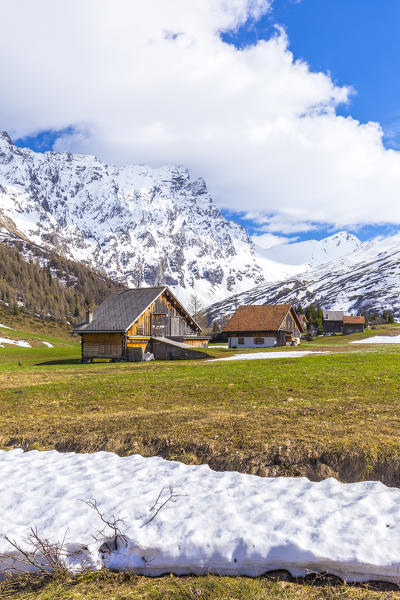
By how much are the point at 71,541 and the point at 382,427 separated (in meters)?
7.30

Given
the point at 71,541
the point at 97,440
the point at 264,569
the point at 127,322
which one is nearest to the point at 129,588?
the point at 71,541

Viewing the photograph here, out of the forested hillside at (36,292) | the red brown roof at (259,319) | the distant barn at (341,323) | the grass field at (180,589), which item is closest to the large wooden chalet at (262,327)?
the red brown roof at (259,319)

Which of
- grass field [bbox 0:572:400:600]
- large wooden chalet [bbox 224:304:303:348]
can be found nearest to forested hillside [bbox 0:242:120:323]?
large wooden chalet [bbox 224:304:303:348]

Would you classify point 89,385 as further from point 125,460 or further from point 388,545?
point 388,545

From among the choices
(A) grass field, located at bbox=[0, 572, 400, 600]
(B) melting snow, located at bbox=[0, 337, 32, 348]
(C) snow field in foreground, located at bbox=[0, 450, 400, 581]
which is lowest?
(A) grass field, located at bbox=[0, 572, 400, 600]

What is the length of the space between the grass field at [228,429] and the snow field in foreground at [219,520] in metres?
0.29

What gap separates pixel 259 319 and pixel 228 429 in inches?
2376

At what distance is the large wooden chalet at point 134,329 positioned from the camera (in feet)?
157

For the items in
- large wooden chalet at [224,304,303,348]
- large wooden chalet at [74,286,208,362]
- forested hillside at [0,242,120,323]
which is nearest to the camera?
large wooden chalet at [74,286,208,362]

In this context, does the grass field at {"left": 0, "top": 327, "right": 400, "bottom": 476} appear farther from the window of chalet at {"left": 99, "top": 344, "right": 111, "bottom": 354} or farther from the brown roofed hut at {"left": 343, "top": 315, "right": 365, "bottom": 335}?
the brown roofed hut at {"left": 343, "top": 315, "right": 365, "bottom": 335}

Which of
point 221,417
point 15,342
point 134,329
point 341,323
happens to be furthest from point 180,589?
point 341,323

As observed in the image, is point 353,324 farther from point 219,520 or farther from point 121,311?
point 219,520

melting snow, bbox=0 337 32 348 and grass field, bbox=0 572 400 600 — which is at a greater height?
melting snow, bbox=0 337 32 348

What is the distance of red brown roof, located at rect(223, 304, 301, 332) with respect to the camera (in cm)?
6856
